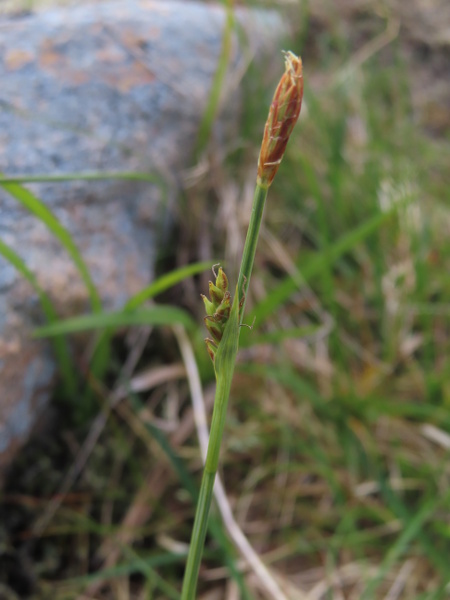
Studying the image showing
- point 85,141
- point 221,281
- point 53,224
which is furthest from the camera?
point 85,141

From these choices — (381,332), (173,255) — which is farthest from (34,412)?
(381,332)

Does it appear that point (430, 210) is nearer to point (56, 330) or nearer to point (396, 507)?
point (396, 507)

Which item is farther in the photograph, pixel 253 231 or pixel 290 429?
pixel 290 429

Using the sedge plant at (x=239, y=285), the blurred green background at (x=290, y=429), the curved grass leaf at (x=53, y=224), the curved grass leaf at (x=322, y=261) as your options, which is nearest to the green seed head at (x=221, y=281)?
the sedge plant at (x=239, y=285)

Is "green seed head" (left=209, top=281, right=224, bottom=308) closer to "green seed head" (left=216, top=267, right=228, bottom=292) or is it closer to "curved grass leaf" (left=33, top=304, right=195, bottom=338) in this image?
"green seed head" (left=216, top=267, right=228, bottom=292)

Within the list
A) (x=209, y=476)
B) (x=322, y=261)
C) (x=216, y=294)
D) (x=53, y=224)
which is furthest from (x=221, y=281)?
(x=322, y=261)

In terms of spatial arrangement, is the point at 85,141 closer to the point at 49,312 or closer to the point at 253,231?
the point at 49,312
